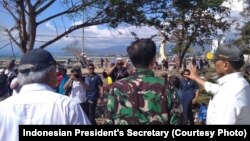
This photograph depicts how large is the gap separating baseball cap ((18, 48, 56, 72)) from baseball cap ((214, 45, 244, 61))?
1467mm

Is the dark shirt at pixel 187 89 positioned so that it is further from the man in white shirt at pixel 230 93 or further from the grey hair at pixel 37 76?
the grey hair at pixel 37 76

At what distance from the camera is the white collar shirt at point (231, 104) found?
11.1 ft

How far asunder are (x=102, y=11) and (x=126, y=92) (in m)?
10.3

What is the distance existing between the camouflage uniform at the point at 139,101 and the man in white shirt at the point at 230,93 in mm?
425

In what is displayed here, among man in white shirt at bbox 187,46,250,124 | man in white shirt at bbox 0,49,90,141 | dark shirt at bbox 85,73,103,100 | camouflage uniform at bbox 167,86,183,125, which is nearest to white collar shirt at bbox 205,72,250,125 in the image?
man in white shirt at bbox 187,46,250,124

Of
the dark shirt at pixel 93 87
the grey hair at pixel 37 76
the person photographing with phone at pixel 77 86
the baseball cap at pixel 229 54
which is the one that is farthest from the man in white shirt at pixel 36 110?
the dark shirt at pixel 93 87

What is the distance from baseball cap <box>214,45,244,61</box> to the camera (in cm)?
369

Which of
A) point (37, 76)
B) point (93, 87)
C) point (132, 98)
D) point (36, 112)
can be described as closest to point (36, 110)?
point (36, 112)

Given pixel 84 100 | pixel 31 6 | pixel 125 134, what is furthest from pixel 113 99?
pixel 31 6

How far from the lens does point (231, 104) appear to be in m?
3.38

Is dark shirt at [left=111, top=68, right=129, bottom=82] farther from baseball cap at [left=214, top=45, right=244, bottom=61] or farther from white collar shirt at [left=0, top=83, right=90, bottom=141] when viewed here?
white collar shirt at [left=0, top=83, right=90, bottom=141]

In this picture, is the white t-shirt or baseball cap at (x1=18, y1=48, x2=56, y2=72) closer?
baseball cap at (x1=18, y1=48, x2=56, y2=72)

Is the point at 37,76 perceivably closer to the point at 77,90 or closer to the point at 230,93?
the point at 230,93

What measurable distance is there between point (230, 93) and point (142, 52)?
0.73m
